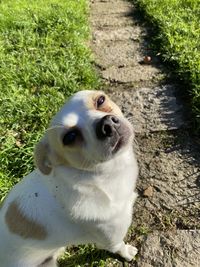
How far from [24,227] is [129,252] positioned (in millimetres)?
899

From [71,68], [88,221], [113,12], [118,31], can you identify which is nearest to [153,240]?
[88,221]

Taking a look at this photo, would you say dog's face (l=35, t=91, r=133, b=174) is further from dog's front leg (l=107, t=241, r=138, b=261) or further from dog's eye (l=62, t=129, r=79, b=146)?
dog's front leg (l=107, t=241, r=138, b=261)

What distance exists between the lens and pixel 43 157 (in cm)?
287

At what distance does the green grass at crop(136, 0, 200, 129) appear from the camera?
16.0 ft

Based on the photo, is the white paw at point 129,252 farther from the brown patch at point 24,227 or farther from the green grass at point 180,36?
the green grass at point 180,36

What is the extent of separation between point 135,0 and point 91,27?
1203mm

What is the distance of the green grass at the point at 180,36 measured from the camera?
4.88 metres

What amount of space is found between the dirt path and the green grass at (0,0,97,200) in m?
0.39

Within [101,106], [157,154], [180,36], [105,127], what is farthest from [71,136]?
[180,36]

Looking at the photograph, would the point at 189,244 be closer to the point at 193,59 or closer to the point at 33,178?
the point at 33,178

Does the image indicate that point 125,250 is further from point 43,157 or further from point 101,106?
point 101,106

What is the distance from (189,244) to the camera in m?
3.38

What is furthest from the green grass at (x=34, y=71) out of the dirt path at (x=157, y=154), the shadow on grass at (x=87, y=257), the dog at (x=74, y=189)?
the dog at (x=74, y=189)

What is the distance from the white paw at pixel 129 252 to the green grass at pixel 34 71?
4.17 feet
